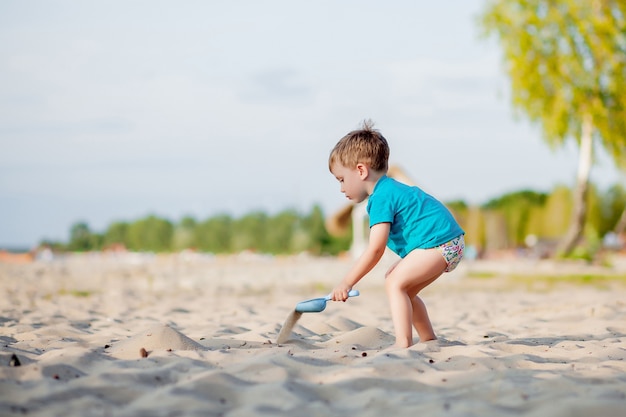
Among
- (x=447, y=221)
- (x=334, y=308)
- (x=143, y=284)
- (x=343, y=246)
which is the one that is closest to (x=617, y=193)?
(x=343, y=246)

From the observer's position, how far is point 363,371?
3.07 meters

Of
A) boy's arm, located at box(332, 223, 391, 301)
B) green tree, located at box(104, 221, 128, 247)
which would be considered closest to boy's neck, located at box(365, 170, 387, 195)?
boy's arm, located at box(332, 223, 391, 301)

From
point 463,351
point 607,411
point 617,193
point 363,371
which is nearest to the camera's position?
point 607,411

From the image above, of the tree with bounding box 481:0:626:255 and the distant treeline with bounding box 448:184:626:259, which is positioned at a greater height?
the tree with bounding box 481:0:626:255

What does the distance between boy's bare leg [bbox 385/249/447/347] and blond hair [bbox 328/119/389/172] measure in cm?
55

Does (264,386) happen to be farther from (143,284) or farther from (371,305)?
(143,284)

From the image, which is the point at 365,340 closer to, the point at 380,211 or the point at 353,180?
the point at 380,211

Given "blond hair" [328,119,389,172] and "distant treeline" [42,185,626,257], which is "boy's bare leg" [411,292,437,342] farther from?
"distant treeline" [42,185,626,257]

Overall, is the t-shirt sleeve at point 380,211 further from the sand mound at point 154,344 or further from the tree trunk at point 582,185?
the tree trunk at point 582,185

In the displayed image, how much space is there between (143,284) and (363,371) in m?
10.2

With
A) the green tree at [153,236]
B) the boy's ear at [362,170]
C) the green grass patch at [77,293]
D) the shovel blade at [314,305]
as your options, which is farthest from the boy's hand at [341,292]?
the green tree at [153,236]

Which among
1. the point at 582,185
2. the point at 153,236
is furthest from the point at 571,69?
the point at 153,236

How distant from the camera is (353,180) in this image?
13.3 ft

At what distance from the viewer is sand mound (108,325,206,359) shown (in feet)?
12.1
